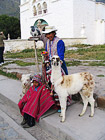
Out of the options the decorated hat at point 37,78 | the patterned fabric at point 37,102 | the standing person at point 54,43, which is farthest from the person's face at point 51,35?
the patterned fabric at point 37,102

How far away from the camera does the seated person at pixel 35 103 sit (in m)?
3.03

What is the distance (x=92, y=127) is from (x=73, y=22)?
22149 mm

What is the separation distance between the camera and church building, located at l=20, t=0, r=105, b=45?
23062mm

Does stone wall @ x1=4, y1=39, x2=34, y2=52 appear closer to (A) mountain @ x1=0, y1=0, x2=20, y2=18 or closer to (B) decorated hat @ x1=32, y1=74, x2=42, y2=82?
(B) decorated hat @ x1=32, y1=74, x2=42, y2=82

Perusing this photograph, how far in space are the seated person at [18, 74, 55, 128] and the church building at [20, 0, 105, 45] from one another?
1830cm

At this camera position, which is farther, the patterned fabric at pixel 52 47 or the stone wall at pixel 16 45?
the stone wall at pixel 16 45

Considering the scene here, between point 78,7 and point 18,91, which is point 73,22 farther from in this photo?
point 18,91

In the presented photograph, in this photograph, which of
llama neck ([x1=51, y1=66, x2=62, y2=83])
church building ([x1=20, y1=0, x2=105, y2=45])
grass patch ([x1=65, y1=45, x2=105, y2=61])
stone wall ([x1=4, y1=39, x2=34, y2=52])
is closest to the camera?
llama neck ([x1=51, y1=66, x2=62, y2=83])

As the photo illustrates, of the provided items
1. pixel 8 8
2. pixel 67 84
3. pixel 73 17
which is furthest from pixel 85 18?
pixel 8 8

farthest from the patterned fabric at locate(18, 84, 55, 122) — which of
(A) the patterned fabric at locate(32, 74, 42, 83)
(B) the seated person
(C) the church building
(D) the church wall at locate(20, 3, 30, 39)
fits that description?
(D) the church wall at locate(20, 3, 30, 39)

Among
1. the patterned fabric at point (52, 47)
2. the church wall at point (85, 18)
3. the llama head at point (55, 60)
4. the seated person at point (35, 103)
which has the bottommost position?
the seated person at point (35, 103)

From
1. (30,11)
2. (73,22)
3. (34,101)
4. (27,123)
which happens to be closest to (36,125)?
(27,123)

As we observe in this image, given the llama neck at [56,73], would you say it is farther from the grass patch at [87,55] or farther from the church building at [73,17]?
the church building at [73,17]

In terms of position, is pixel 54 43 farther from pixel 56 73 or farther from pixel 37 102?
pixel 37 102
